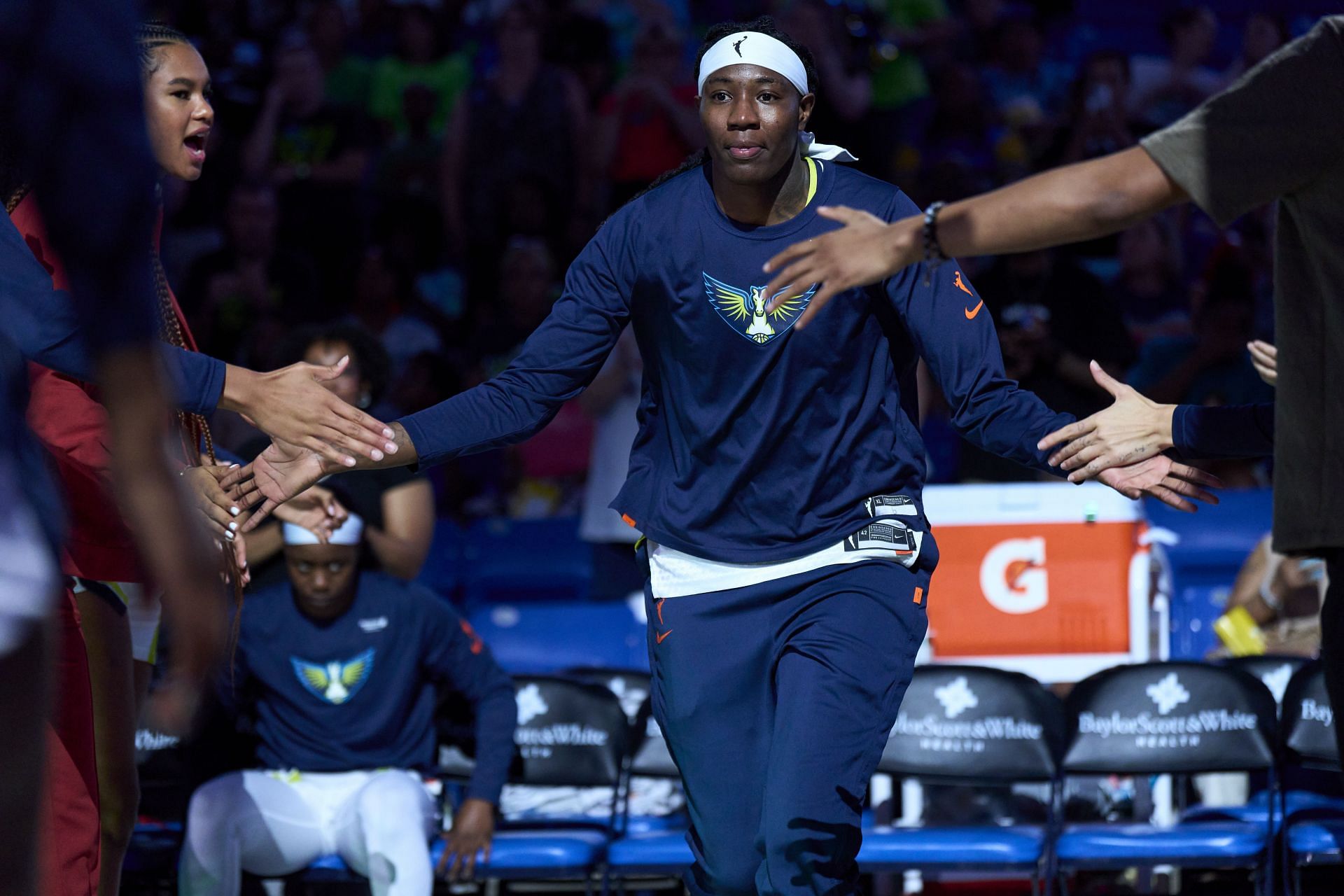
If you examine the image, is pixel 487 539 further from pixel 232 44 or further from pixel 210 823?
pixel 232 44

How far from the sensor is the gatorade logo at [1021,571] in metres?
6.65

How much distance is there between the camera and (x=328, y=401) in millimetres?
3936

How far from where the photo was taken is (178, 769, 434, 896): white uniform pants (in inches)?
221

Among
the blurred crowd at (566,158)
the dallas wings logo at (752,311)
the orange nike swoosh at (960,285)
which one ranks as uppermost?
the blurred crowd at (566,158)

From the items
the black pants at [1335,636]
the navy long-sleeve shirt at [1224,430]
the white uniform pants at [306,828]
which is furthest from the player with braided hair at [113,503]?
the black pants at [1335,636]

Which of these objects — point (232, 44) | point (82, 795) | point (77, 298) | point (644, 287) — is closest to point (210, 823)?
point (82, 795)

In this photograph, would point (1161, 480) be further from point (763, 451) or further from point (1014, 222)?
point (1014, 222)

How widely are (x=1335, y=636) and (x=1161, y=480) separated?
121 centimetres

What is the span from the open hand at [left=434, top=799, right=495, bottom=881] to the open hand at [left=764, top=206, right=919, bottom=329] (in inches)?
126

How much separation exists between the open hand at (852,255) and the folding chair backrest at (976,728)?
10.3 ft

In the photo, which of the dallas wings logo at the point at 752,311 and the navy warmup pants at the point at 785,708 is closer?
the navy warmup pants at the point at 785,708

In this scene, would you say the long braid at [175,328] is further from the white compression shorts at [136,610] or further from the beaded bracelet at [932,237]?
the beaded bracelet at [932,237]

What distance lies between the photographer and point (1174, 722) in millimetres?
6020

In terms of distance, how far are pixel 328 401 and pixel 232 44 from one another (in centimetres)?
754
